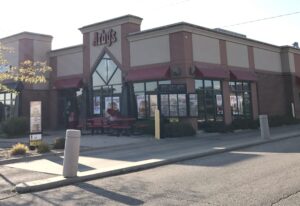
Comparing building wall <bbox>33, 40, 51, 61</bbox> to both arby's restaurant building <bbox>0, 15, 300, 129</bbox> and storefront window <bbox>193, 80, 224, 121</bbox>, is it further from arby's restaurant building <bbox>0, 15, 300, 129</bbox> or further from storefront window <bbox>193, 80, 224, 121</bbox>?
storefront window <bbox>193, 80, 224, 121</bbox>

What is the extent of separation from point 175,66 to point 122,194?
16136mm

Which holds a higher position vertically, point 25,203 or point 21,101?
point 21,101

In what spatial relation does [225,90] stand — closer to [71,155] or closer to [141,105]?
[141,105]

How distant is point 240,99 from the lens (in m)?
27.8

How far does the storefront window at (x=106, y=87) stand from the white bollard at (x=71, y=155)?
1648 centimetres

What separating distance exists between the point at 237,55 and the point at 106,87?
969 centimetres

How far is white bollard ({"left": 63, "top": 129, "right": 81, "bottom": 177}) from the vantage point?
944 cm

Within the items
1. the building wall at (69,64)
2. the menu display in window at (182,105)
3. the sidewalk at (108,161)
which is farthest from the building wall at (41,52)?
the sidewalk at (108,161)

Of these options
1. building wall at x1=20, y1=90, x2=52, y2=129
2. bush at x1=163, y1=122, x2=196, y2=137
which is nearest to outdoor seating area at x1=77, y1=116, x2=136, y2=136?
bush at x1=163, y1=122, x2=196, y2=137

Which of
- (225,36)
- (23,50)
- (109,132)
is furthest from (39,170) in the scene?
(23,50)

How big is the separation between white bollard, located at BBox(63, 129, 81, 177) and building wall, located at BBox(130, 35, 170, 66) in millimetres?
14987

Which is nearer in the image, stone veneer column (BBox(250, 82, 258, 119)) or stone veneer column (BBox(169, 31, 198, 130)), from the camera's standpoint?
stone veneer column (BBox(169, 31, 198, 130))

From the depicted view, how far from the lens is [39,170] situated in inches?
440

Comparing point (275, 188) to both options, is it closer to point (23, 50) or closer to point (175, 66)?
point (175, 66)
